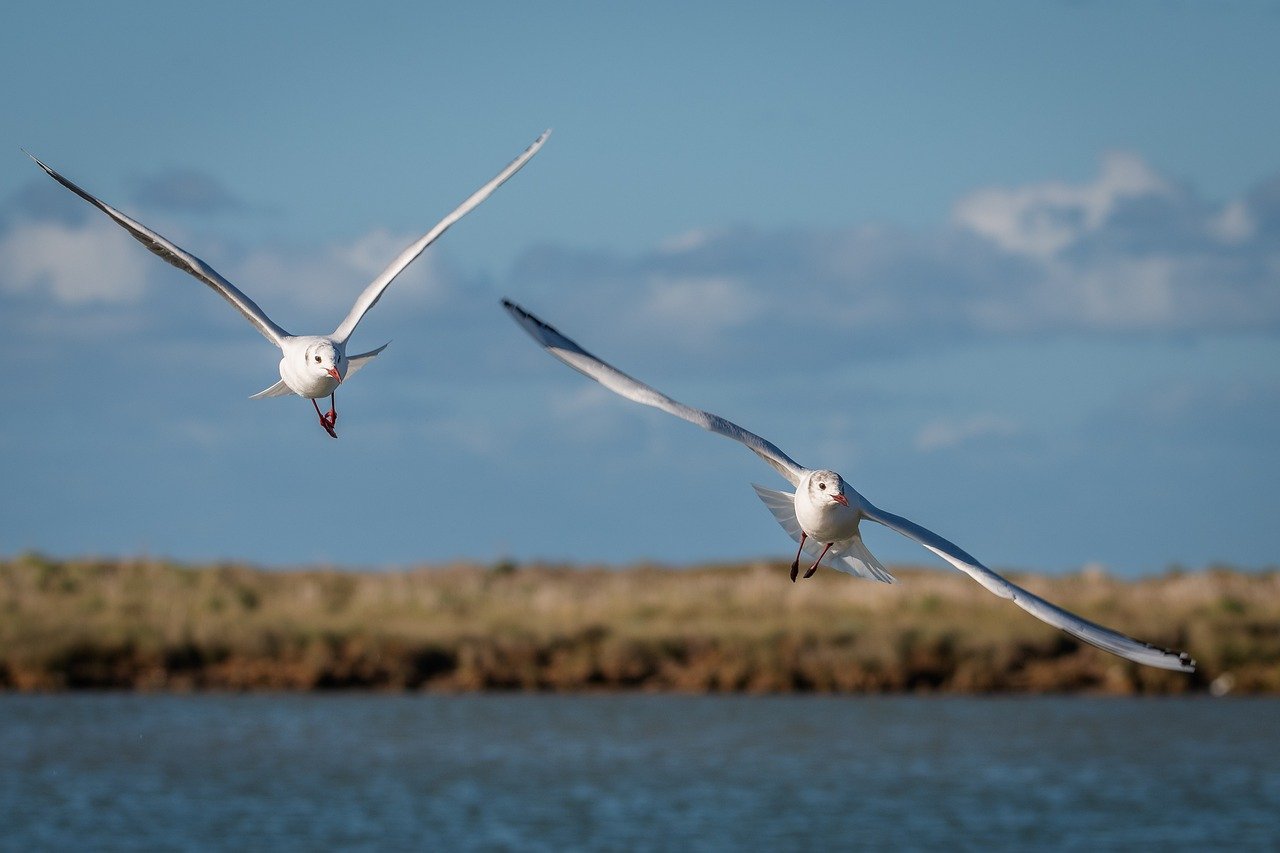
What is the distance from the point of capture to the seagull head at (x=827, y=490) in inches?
306

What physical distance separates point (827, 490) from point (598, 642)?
3209 cm

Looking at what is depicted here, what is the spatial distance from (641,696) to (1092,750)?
937 centimetres

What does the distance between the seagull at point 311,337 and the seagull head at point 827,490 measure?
1870 mm

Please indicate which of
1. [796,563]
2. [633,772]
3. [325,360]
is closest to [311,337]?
[325,360]

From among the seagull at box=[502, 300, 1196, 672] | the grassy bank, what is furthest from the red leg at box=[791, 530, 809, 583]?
the grassy bank

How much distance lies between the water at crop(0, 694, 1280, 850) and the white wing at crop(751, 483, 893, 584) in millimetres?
19606

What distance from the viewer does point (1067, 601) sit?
4441 centimetres

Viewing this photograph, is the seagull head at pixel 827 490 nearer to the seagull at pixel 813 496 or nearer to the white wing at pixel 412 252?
the seagull at pixel 813 496

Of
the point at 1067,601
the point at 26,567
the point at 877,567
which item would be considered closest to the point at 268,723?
the point at 26,567

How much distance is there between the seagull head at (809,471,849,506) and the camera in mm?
7766

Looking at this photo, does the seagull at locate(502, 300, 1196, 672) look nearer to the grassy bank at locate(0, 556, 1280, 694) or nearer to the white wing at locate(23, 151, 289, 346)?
the white wing at locate(23, 151, 289, 346)

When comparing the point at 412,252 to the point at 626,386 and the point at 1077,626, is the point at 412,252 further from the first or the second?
the point at 1077,626

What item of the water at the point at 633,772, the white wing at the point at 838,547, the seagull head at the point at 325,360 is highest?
the seagull head at the point at 325,360

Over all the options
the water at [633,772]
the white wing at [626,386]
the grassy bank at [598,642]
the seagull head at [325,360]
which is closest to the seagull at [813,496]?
the white wing at [626,386]
